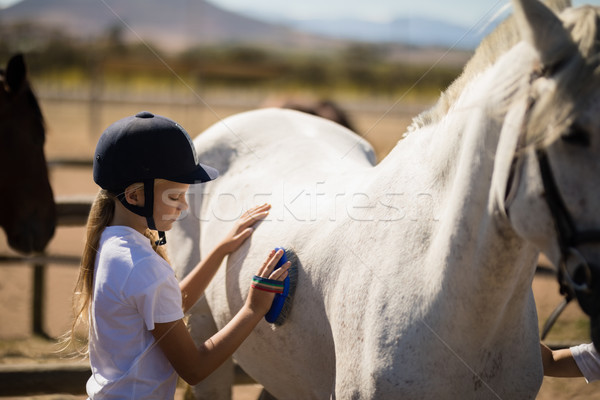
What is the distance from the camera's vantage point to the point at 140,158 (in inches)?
71.0

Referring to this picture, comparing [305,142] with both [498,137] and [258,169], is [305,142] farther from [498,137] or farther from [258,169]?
[498,137]

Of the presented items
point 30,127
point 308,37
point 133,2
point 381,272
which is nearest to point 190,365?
point 381,272

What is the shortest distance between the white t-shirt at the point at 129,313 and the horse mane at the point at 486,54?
1.00m

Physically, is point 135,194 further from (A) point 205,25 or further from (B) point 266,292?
(A) point 205,25

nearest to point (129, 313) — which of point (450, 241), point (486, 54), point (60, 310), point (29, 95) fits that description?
point (450, 241)

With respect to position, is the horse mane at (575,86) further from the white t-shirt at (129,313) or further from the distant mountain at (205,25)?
the distant mountain at (205,25)

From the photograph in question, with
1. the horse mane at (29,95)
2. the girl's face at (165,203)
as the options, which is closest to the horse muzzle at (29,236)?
the horse mane at (29,95)

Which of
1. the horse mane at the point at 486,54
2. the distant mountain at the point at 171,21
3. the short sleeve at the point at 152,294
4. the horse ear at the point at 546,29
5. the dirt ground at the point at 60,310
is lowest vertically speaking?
the distant mountain at the point at 171,21

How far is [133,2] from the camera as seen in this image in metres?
185

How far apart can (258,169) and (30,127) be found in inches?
78.9

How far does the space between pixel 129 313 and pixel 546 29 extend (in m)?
1.38

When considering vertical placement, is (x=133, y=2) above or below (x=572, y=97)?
below

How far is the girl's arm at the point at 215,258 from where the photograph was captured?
2340 mm

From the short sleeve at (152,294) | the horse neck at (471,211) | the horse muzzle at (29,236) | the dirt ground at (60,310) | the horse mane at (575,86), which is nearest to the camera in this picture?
the horse mane at (575,86)
